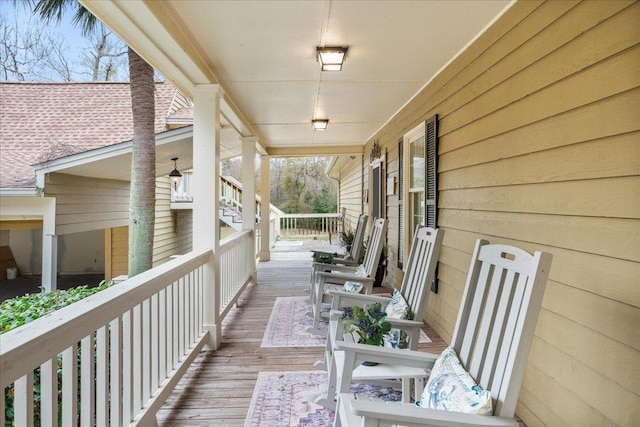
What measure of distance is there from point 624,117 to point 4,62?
47.9 feet

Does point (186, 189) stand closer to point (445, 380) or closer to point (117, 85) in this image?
point (117, 85)

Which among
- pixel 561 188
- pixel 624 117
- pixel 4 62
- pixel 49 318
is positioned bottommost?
pixel 49 318

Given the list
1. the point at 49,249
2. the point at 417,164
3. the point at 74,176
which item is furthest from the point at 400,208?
the point at 74,176

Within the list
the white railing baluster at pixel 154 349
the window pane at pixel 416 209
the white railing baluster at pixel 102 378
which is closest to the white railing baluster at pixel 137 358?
the white railing baluster at pixel 154 349

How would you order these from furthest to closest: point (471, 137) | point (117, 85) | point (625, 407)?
1. point (117, 85)
2. point (471, 137)
3. point (625, 407)

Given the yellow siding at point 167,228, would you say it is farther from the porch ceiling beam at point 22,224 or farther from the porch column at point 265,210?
the porch column at point 265,210

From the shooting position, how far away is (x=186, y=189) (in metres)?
10.8

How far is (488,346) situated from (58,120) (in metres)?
8.82

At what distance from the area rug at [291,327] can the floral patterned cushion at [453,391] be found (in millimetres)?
1881

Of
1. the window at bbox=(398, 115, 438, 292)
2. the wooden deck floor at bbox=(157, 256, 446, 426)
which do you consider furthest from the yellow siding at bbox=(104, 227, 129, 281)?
the window at bbox=(398, 115, 438, 292)

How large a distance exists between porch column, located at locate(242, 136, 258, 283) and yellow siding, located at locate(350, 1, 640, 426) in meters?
3.81

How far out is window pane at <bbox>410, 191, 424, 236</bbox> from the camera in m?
4.20

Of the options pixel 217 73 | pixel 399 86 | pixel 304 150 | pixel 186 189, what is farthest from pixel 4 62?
pixel 399 86

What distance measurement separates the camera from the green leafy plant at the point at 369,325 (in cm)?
207
